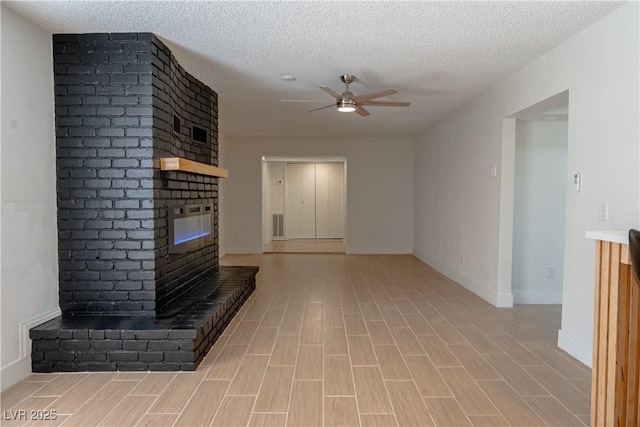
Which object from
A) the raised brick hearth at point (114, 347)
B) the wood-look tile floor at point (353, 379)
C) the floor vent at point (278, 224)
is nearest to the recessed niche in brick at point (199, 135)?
the wood-look tile floor at point (353, 379)

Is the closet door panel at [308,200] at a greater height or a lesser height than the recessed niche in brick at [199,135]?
lesser

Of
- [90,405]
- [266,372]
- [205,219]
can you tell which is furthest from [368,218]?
[90,405]

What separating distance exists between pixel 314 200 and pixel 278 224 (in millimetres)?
1197

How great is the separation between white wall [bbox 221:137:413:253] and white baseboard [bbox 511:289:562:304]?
148 inches

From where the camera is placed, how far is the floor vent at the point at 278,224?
10.2 meters

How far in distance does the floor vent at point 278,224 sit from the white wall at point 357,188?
2.37 m

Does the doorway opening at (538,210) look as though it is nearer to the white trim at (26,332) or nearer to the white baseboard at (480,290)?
the white baseboard at (480,290)

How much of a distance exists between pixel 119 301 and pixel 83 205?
797mm

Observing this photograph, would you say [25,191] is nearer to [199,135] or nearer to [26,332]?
[26,332]

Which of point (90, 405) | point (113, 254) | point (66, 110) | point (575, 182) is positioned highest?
point (66, 110)

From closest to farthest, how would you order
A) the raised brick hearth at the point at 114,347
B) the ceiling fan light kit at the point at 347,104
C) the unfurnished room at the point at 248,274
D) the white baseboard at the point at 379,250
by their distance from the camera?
the unfurnished room at the point at 248,274
the raised brick hearth at the point at 114,347
the ceiling fan light kit at the point at 347,104
the white baseboard at the point at 379,250

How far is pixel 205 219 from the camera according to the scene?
4.24 metres

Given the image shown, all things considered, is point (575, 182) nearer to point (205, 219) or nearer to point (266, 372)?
point (266, 372)

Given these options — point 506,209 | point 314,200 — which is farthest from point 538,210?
point 314,200
